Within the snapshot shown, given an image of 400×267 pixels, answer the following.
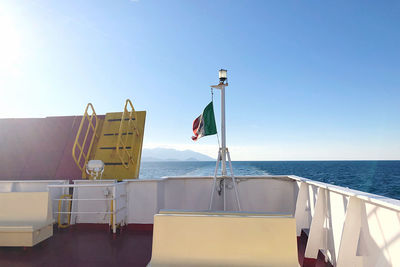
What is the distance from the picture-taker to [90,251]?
3123mm

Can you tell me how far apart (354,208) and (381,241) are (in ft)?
1.16

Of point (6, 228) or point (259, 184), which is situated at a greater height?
point (259, 184)

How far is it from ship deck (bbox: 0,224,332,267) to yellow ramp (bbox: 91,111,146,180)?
1.48 m

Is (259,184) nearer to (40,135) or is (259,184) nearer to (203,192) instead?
(203,192)

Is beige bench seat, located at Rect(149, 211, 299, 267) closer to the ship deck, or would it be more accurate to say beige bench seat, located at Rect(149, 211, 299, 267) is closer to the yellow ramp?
the ship deck

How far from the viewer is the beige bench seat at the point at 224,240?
1754 millimetres

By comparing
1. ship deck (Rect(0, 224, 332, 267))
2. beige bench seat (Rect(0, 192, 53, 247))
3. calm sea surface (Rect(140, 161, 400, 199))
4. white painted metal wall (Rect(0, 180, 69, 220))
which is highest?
white painted metal wall (Rect(0, 180, 69, 220))

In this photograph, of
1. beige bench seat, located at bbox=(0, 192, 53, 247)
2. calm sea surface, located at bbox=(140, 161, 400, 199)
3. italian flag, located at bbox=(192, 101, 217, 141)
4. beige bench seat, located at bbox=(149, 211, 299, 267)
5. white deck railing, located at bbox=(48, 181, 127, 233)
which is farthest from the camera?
calm sea surface, located at bbox=(140, 161, 400, 199)

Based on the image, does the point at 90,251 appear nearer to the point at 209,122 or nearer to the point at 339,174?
the point at 209,122

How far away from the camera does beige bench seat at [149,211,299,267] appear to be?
1.75 meters

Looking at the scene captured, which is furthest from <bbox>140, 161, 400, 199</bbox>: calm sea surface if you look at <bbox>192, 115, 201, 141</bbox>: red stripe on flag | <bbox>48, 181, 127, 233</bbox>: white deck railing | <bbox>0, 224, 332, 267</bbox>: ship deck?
<bbox>0, 224, 332, 267</bbox>: ship deck

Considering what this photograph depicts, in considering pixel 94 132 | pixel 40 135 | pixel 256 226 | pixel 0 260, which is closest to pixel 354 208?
pixel 256 226

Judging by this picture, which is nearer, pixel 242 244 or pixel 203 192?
pixel 242 244

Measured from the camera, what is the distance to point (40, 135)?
6.34m
